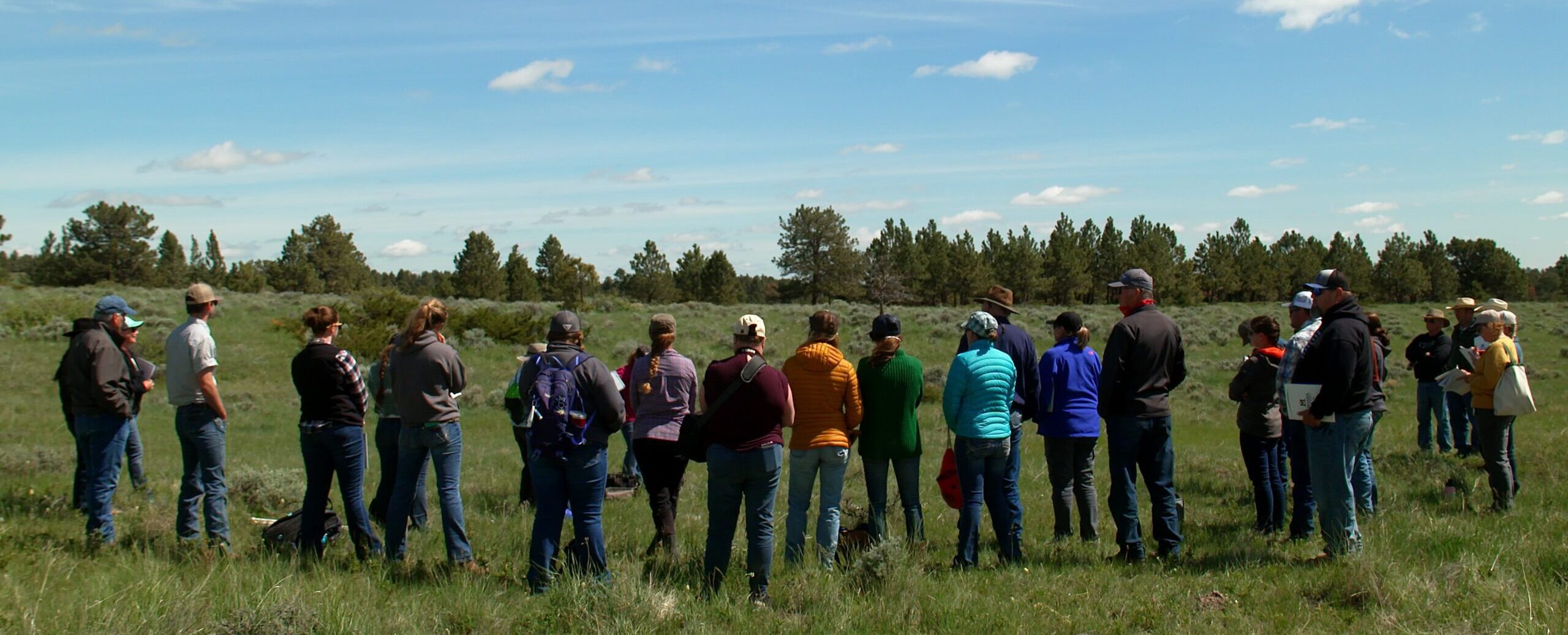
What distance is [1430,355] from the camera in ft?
36.6

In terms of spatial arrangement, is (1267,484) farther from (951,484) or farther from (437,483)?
(437,483)

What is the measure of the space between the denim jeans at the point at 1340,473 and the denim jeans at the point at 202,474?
7046 mm

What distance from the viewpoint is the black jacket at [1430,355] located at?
1102cm

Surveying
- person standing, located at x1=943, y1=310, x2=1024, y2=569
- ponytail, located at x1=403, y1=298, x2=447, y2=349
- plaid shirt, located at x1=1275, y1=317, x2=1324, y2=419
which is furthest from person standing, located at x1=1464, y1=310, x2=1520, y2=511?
ponytail, located at x1=403, y1=298, x2=447, y2=349

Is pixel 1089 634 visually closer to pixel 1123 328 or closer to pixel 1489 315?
pixel 1123 328

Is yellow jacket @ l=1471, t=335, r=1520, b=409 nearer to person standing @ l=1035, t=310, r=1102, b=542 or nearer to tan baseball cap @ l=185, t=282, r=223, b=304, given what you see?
→ person standing @ l=1035, t=310, r=1102, b=542

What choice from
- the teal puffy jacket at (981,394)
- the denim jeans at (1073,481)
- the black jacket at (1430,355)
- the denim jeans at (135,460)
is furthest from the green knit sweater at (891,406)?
the black jacket at (1430,355)

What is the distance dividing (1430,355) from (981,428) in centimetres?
795

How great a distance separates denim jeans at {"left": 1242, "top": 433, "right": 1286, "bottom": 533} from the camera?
746cm

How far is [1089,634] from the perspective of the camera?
4766 millimetres

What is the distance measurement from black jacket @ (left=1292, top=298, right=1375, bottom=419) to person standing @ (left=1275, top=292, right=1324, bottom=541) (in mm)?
613

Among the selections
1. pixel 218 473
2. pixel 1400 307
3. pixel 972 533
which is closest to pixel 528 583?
pixel 218 473

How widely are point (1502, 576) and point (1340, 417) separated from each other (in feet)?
3.74

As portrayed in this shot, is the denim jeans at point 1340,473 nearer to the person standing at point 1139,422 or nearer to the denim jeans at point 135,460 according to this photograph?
A: the person standing at point 1139,422
